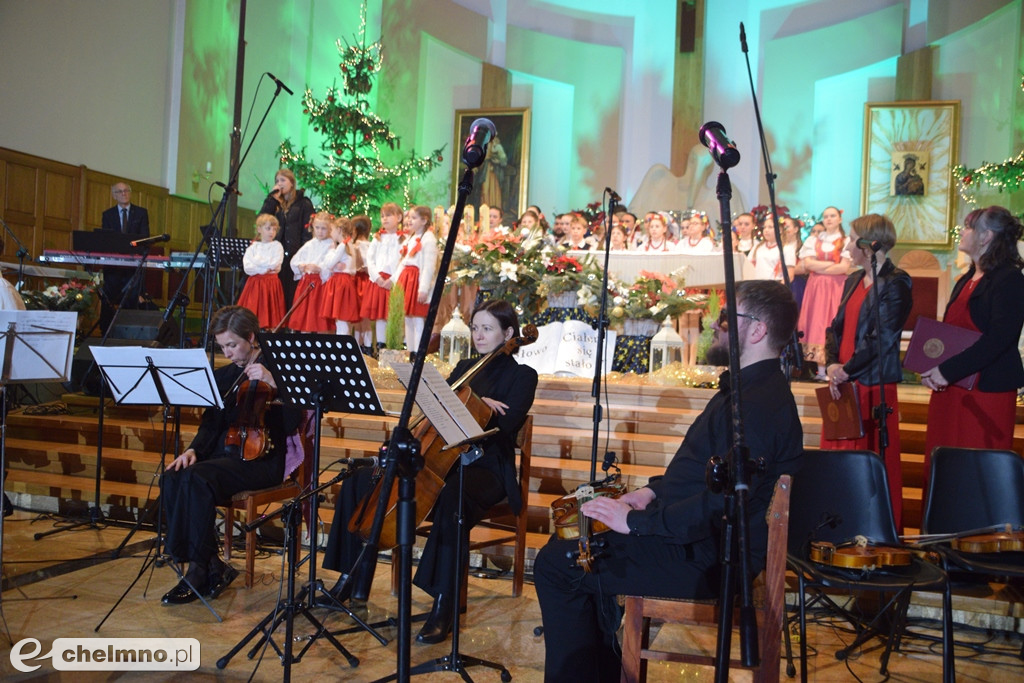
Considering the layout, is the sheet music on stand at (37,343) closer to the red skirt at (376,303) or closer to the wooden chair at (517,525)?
the wooden chair at (517,525)

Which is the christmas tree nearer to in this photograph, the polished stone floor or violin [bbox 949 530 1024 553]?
the polished stone floor

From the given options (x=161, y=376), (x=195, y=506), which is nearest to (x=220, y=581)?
(x=195, y=506)

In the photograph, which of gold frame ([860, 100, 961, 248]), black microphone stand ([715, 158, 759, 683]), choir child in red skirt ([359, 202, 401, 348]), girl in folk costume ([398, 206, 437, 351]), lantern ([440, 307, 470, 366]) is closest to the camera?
black microphone stand ([715, 158, 759, 683])

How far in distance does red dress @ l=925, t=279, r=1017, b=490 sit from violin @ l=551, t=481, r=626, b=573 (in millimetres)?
1820

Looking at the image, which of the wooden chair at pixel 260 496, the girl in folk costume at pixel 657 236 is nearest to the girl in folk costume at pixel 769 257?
the girl in folk costume at pixel 657 236

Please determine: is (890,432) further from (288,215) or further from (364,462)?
(288,215)

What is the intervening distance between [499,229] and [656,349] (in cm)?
186

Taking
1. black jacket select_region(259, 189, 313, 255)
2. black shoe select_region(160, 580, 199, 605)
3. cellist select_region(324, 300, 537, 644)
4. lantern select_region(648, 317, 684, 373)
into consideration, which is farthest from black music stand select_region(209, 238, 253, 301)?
cellist select_region(324, 300, 537, 644)

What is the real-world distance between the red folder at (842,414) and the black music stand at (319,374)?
218 cm

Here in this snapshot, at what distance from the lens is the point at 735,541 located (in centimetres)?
198

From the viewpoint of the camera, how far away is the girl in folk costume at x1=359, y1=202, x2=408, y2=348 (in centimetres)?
870

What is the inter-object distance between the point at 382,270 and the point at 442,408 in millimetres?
5847

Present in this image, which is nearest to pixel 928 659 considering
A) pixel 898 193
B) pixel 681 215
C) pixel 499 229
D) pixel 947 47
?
pixel 499 229

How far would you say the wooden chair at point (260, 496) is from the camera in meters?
4.28
